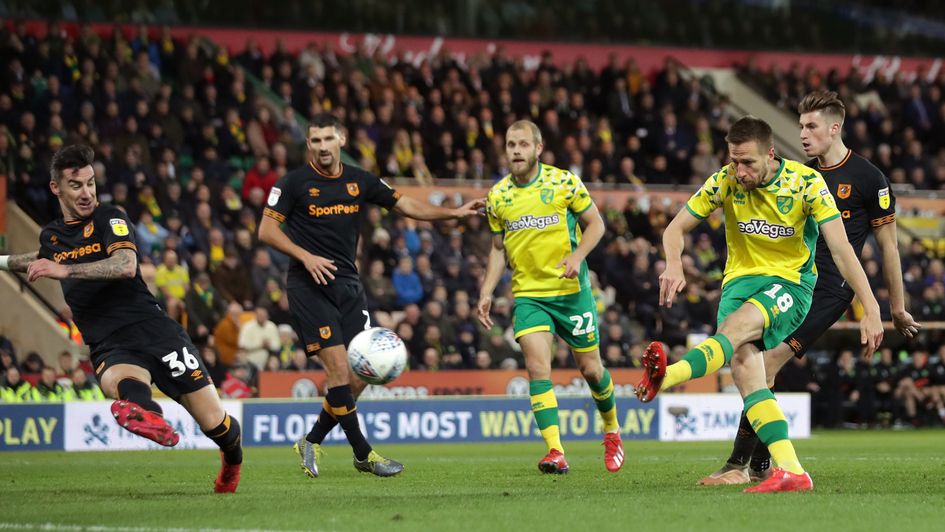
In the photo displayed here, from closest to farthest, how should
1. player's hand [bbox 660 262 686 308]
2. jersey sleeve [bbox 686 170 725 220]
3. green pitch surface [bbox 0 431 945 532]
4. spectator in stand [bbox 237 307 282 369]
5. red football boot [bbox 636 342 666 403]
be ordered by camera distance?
green pitch surface [bbox 0 431 945 532] < red football boot [bbox 636 342 666 403] < player's hand [bbox 660 262 686 308] < jersey sleeve [bbox 686 170 725 220] < spectator in stand [bbox 237 307 282 369]

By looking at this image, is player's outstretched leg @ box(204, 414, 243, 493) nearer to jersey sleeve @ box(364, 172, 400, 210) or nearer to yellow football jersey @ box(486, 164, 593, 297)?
jersey sleeve @ box(364, 172, 400, 210)

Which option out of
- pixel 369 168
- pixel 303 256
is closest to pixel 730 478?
pixel 303 256

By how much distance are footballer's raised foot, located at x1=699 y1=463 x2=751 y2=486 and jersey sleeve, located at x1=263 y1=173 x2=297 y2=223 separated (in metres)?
3.74

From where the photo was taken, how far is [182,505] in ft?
27.8

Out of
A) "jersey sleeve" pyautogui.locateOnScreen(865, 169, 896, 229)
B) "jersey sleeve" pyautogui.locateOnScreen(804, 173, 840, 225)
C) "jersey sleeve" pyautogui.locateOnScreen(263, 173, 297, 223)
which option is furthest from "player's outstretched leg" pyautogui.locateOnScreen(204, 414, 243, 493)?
"jersey sleeve" pyautogui.locateOnScreen(865, 169, 896, 229)

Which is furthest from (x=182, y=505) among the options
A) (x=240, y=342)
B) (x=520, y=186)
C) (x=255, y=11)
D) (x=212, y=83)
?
(x=255, y=11)

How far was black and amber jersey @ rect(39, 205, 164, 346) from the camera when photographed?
9.12m

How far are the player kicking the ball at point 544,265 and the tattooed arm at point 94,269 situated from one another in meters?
3.16

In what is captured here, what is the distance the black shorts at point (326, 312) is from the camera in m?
11.1

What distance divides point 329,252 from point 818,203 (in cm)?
396

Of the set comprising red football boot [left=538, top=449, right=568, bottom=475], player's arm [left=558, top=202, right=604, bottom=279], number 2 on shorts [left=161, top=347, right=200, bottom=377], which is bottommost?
red football boot [left=538, top=449, right=568, bottom=475]

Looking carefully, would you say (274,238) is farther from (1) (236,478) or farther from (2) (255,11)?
(2) (255,11)

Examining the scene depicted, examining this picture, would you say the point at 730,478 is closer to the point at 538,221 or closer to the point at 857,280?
the point at 857,280

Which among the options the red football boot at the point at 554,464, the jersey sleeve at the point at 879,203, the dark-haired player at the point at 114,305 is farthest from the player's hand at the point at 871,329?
the dark-haired player at the point at 114,305
